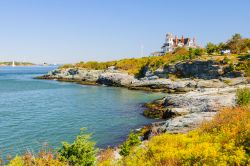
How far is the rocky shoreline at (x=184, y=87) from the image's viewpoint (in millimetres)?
37344

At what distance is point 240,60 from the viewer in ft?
284

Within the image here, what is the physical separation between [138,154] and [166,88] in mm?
73452

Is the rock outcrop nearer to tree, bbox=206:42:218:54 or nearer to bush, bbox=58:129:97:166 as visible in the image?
bush, bbox=58:129:97:166

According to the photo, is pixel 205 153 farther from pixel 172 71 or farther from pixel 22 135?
pixel 172 71

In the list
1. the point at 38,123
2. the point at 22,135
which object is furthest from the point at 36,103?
the point at 22,135

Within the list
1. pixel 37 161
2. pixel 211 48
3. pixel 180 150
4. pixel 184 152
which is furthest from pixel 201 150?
pixel 211 48

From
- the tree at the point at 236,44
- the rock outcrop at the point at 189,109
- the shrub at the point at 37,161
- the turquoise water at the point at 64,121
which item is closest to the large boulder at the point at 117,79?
the turquoise water at the point at 64,121

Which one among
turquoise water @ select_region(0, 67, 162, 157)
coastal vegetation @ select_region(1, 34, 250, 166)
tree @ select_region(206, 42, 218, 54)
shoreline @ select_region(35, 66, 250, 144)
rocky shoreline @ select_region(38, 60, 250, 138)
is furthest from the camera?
tree @ select_region(206, 42, 218, 54)

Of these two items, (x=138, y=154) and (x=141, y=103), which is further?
(x=141, y=103)

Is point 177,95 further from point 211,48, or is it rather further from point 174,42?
point 174,42

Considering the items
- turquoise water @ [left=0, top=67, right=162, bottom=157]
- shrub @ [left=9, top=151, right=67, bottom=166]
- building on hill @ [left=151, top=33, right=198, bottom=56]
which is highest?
building on hill @ [left=151, top=33, right=198, bottom=56]

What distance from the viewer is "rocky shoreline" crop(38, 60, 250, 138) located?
37344 millimetres

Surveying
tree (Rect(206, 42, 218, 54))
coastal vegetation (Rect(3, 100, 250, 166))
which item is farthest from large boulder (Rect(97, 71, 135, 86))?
coastal vegetation (Rect(3, 100, 250, 166))

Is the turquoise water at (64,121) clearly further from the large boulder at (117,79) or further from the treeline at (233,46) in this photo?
the treeline at (233,46)
